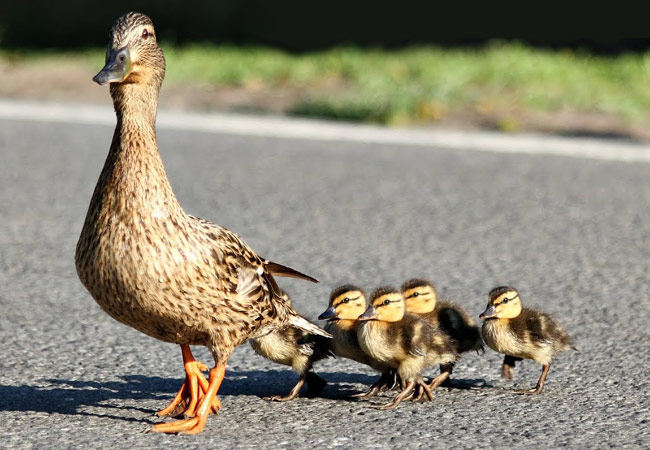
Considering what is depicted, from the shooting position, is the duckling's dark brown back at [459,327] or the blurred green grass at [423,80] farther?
the blurred green grass at [423,80]

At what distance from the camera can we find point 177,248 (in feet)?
14.9

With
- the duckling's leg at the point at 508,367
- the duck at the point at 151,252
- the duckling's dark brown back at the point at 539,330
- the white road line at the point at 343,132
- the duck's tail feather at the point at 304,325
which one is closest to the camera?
the duck at the point at 151,252

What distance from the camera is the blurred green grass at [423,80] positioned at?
12094mm

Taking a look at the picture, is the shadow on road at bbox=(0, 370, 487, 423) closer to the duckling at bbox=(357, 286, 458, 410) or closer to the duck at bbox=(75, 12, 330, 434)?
the duckling at bbox=(357, 286, 458, 410)

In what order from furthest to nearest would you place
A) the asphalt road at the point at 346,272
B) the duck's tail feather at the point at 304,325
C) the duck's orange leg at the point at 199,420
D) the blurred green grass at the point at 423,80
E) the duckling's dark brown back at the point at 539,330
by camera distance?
the blurred green grass at the point at 423,80
the duckling's dark brown back at the point at 539,330
the duck's tail feather at the point at 304,325
the asphalt road at the point at 346,272
the duck's orange leg at the point at 199,420

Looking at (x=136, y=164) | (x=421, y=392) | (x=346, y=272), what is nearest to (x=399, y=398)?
(x=421, y=392)

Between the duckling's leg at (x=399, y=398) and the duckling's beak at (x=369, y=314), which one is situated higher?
the duckling's beak at (x=369, y=314)

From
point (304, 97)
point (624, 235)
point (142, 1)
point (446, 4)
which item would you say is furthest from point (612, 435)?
point (446, 4)

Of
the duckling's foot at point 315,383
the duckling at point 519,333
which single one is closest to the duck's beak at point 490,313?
the duckling at point 519,333

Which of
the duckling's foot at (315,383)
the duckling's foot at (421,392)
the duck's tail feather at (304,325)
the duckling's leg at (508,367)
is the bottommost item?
the duckling's foot at (315,383)

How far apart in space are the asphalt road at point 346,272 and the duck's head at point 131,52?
140cm

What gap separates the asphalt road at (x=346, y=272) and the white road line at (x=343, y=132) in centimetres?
22

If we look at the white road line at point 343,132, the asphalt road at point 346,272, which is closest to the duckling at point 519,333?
the asphalt road at point 346,272

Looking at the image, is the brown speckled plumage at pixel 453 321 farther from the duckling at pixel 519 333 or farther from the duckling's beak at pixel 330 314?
the duckling's beak at pixel 330 314
